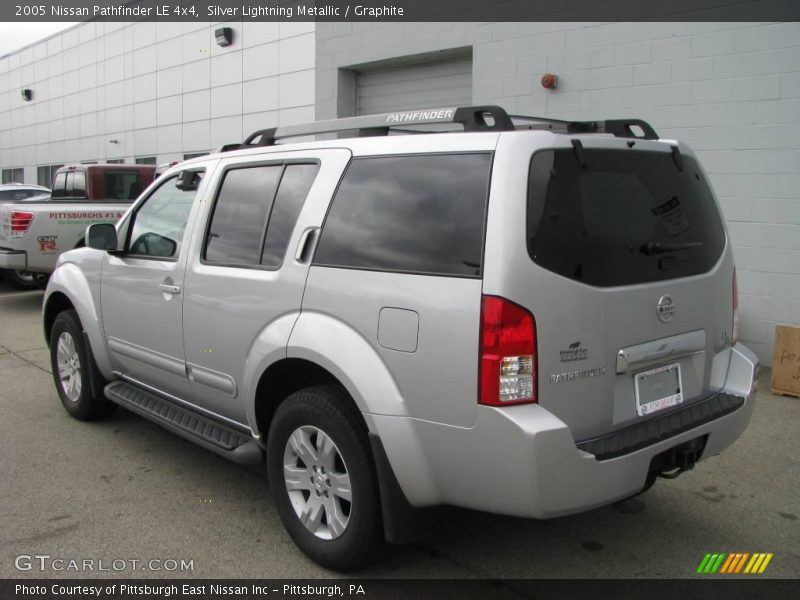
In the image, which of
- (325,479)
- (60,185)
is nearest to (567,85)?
(325,479)


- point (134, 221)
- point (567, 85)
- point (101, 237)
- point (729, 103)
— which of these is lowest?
point (101, 237)

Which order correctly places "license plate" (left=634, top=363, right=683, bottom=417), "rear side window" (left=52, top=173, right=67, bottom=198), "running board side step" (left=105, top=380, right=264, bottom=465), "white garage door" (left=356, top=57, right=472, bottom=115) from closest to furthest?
1. "license plate" (left=634, top=363, right=683, bottom=417)
2. "running board side step" (left=105, top=380, right=264, bottom=465)
3. "white garage door" (left=356, top=57, right=472, bottom=115)
4. "rear side window" (left=52, top=173, right=67, bottom=198)

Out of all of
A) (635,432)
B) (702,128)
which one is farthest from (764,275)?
(635,432)

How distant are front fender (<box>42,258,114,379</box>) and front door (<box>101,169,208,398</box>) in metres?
0.11

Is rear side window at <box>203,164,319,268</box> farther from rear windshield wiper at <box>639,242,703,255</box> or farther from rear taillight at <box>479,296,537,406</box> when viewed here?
rear windshield wiper at <box>639,242,703,255</box>

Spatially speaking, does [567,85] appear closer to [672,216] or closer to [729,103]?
[729,103]

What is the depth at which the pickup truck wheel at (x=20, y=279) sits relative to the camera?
1220 centimetres

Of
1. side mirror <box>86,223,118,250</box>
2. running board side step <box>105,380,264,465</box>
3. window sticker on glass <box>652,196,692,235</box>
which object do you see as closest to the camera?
window sticker on glass <box>652,196,692,235</box>

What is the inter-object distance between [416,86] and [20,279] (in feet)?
25.0

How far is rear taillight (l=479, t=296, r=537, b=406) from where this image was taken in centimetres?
256

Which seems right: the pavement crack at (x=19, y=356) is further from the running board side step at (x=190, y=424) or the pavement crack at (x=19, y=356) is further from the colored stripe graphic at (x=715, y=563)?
the colored stripe graphic at (x=715, y=563)

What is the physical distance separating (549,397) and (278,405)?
60.0 inches

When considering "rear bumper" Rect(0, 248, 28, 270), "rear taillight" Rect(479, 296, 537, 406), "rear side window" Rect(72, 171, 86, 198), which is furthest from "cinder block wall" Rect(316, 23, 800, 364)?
"rear side window" Rect(72, 171, 86, 198)

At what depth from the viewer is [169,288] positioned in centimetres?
405
